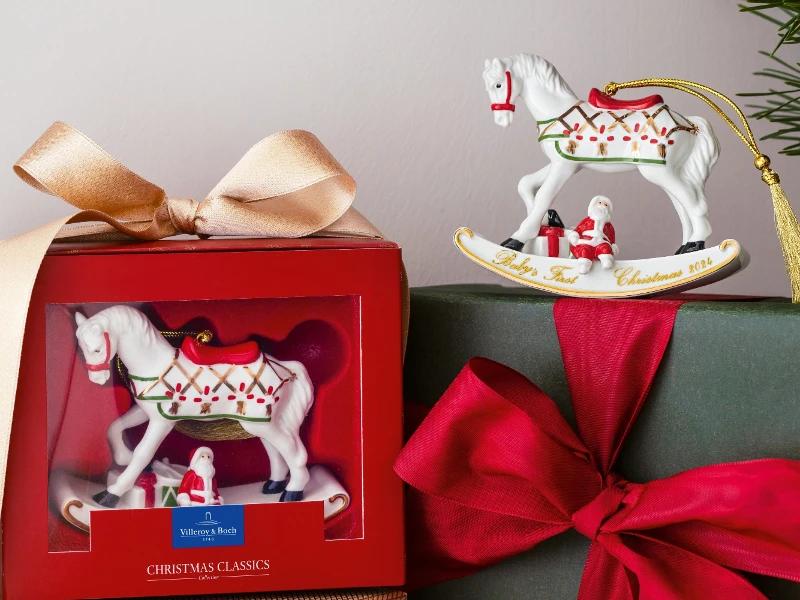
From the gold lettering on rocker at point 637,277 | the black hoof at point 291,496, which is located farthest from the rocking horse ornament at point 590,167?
the black hoof at point 291,496

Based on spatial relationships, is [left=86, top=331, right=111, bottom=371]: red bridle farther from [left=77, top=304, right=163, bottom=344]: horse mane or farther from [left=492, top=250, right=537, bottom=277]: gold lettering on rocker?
[left=492, top=250, right=537, bottom=277]: gold lettering on rocker

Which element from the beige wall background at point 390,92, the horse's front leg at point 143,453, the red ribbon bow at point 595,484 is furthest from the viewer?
the beige wall background at point 390,92

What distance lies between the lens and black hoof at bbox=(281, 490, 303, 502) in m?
0.55

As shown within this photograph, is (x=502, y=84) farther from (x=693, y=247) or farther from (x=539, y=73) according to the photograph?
(x=693, y=247)

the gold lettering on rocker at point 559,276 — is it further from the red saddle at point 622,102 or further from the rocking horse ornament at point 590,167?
the red saddle at point 622,102

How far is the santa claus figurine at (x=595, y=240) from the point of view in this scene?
1.80 feet

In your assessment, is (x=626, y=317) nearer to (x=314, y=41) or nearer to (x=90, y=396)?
(x=90, y=396)

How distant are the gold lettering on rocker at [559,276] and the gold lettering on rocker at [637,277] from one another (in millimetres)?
30

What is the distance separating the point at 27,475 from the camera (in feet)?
1.73

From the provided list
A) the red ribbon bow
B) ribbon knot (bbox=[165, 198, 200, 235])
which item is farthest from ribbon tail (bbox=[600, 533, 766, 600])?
ribbon knot (bbox=[165, 198, 200, 235])

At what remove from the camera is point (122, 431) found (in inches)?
21.9

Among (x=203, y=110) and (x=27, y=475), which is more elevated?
(x=203, y=110)

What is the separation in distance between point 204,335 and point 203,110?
1.19 feet

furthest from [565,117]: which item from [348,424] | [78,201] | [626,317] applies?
[78,201]
